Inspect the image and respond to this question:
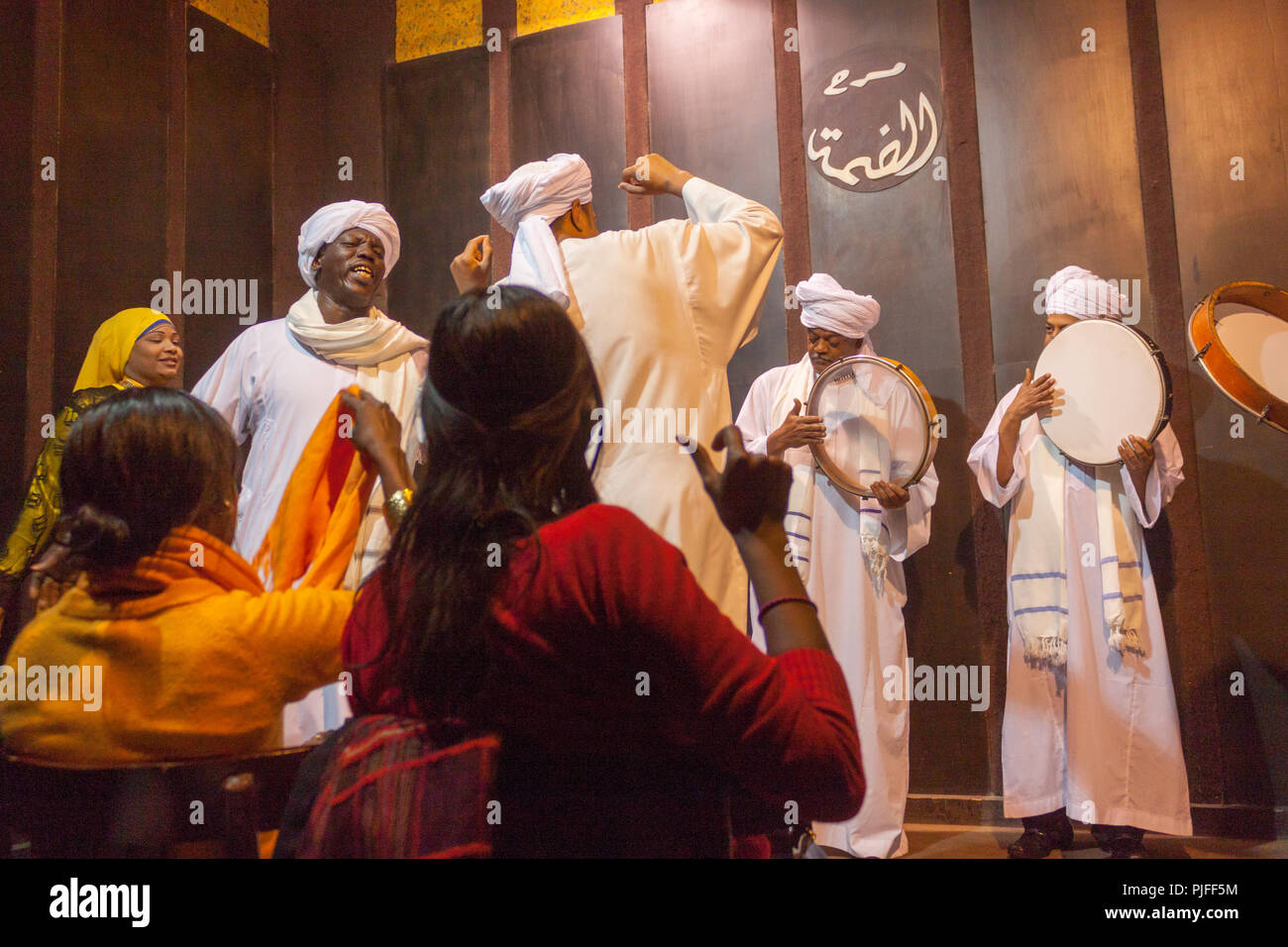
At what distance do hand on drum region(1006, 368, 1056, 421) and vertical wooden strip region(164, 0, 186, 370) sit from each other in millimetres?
3580

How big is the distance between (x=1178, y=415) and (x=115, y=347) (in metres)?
4.04

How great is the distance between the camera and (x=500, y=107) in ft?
17.2

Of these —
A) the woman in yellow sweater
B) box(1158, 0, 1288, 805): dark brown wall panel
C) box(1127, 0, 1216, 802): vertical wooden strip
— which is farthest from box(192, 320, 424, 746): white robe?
box(1158, 0, 1288, 805): dark brown wall panel

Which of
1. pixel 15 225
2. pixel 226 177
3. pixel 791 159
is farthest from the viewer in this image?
pixel 226 177

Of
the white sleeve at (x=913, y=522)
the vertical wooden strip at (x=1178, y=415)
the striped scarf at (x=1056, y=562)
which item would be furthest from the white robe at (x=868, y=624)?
the vertical wooden strip at (x=1178, y=415)

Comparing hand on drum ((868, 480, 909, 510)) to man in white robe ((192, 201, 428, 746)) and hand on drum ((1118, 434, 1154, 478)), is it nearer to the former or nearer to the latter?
hand on drum ((1118, 434, 1154, 478))

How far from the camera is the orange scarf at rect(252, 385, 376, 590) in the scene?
2.97m

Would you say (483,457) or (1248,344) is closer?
(483,457)

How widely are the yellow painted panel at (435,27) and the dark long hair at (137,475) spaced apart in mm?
4222

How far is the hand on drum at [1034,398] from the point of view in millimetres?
3746

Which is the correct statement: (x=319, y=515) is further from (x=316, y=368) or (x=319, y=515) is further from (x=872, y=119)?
(x=872, y=119)

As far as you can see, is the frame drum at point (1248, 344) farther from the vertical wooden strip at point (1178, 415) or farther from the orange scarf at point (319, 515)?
the orange scarf at point (319, 515)

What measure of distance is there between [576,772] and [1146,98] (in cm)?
420

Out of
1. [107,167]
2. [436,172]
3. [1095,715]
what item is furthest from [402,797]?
[436,172]
